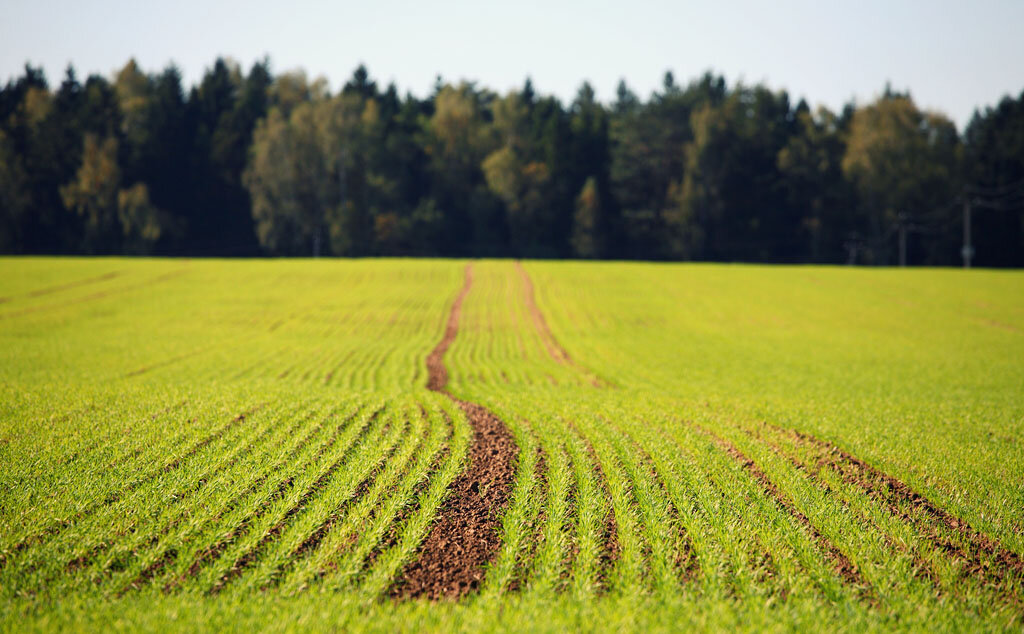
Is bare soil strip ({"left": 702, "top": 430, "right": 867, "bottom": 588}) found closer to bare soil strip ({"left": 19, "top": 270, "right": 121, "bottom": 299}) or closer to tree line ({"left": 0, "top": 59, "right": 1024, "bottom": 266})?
bare soil strip ({"left": 19, "top": 270, "right": 121, "bottom": 299})

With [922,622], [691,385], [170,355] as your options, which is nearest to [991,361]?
→ [691,385]

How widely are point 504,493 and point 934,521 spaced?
5.51 m

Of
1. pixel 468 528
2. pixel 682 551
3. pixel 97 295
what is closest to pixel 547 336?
pixel 468 528

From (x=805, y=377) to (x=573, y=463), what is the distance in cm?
1298

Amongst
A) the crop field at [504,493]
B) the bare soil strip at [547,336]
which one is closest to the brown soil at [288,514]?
the crop field at [504,493]

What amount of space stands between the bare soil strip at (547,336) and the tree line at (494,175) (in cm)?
4498

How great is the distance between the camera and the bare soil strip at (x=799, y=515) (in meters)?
6.07

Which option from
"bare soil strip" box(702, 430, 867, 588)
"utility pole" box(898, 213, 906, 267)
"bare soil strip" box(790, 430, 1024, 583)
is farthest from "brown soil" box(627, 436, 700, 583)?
"utility pole" box(898, 213, 906, 267)

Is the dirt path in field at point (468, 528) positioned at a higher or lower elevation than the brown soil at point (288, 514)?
lower

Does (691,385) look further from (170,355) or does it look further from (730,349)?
(170,355)

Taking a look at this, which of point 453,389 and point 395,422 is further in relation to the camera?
point 453,389

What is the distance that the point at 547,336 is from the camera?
28.9 m

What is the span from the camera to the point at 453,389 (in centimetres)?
1683

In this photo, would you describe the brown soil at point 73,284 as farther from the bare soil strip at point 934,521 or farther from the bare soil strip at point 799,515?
the bare soil strip at point 934,521
